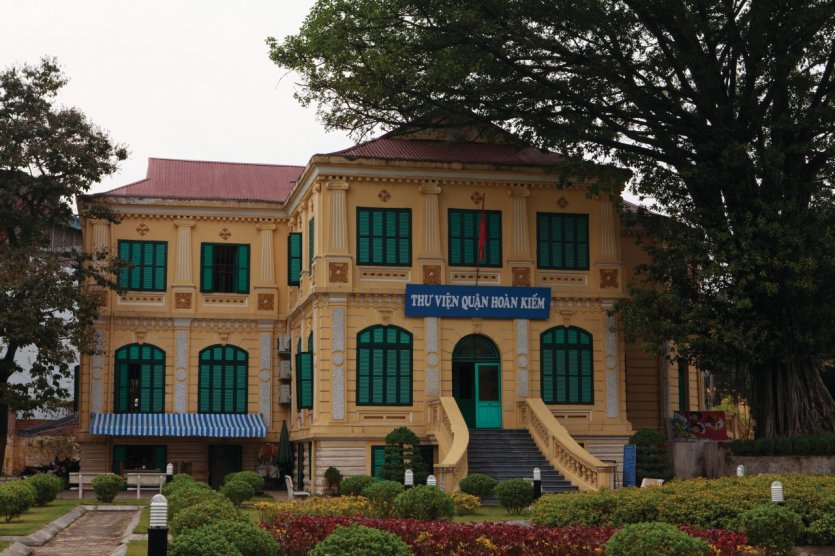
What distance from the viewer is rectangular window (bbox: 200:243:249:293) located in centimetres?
3788

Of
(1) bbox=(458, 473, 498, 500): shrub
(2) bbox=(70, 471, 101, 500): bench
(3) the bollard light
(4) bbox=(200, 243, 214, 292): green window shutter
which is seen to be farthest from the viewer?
(4) bbox=(200, 243, 214, 292): green window shutter

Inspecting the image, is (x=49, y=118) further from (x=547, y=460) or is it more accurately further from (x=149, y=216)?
(x=547, y=460)

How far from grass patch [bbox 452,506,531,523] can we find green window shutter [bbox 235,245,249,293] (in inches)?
596

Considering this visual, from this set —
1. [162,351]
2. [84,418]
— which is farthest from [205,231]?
[84,418]

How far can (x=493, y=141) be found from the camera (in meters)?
33.9

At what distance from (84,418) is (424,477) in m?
13.0

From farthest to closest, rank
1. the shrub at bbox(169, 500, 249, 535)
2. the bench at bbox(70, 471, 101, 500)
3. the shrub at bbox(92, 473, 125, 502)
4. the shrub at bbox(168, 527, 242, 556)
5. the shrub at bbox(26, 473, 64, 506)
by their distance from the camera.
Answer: the bench at bbox(70, 471, 101, 500) → the shrub at bbox(92, 473, 125, 502) → the shrub at bbox(26, 473, 64, 506) → the shrub at bbox(169, 500, 249, 535) → the shrub at bbox(168, 527, 242, 556)

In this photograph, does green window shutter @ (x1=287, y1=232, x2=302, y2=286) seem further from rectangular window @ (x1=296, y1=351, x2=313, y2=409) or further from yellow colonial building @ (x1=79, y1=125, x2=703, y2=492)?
rectangular window @ (x1=296, y1=351, x2=313, y2=409)

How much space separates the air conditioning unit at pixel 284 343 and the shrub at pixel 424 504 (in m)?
17.8

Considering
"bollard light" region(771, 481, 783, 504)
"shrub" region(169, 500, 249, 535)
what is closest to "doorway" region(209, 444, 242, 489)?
"shrub" region(169, 500, 249, 535)

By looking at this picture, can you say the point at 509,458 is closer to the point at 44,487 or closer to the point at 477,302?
the point at 477,302

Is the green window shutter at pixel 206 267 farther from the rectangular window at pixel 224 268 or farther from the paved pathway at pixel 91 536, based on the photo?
the paved pathway at pixel 91 536

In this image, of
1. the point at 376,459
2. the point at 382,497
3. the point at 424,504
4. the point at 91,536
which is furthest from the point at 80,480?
the point at 424,504

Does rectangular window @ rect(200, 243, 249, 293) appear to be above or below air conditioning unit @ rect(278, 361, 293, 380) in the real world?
above
